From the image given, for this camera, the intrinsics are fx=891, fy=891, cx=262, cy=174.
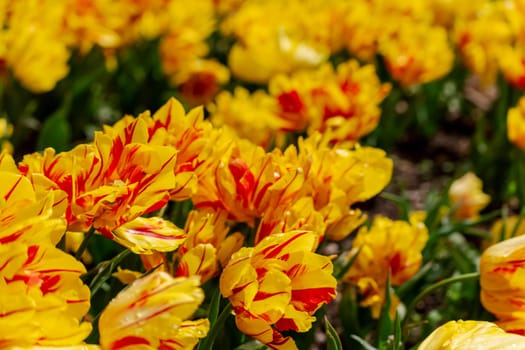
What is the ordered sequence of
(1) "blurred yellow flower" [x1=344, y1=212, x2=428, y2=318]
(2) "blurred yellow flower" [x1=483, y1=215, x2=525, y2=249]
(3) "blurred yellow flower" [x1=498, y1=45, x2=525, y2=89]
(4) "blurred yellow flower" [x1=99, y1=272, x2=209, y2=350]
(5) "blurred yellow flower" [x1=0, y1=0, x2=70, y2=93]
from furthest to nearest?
(3) "blurred yellow flower" [x1=498, y1=45, x2=525, y2=89] < (5) "blurred yellow flower" [x1=0, y1=0, x2=70, y2=93] < (2) "blurred yellow flower" [x1=483, y1=215, x2=525, y2=249] < (1) "blurred yellow flower" [x1=344, y1=212, x2=428, y2=318] < (4) "blurred yellow flower" [x1=99, y1=272, x2=209, y2=350]

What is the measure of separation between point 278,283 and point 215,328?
5.5 inches

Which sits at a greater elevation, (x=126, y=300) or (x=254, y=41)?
(x=126, y=300)

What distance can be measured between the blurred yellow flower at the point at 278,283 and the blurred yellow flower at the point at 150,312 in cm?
17

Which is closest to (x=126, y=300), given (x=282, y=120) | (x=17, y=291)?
(x=17, y=291)

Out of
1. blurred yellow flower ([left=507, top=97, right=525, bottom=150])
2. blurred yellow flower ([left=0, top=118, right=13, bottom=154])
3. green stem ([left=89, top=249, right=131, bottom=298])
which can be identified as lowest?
blurred yellow flower ([left=507, top=97, right=525, bottom=150])

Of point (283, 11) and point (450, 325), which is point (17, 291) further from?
point (283, 11)

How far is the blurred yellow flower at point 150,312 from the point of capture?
90cm

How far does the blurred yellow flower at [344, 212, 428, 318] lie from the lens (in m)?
1.66

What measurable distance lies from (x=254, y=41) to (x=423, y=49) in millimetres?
580

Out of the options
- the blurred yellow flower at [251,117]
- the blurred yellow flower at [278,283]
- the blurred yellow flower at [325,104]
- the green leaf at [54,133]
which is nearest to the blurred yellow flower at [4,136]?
the green leaf at [54,133]

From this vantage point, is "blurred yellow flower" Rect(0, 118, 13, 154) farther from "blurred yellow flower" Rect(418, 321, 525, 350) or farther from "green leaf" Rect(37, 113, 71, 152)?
"blurred yellow flower" Rect(418, 321, 525, 350)

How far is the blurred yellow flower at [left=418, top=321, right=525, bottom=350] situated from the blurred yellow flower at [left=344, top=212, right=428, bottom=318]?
522mm

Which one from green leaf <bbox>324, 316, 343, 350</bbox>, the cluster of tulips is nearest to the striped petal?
the cluster of tulips

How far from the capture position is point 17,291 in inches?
35.8
